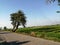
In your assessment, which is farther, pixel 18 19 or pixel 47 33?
pixel 18 19

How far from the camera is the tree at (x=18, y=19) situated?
79.3 m

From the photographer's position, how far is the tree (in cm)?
7930

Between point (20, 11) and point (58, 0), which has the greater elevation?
point (20, 11)

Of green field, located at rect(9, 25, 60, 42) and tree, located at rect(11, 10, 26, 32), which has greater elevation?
tree, located at rect(11, 10, 26, 32)

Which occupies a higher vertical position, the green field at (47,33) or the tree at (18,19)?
the tree at (18,19)

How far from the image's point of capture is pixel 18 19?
80000 mm

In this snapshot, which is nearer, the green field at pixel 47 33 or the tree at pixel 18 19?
the green field at pixel 47 33

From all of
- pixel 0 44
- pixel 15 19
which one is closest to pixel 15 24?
pixel 15 19

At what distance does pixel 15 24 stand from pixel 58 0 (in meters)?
61.9

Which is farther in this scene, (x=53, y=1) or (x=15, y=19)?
(x=15, y=19)

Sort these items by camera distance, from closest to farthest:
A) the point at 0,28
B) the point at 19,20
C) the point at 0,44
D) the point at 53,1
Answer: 1. the point at 53,1
2. the point at 0,44
3. the point at 19,20
4. the point at 0,28

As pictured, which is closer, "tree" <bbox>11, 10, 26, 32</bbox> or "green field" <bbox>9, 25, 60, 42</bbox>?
"green field" <bbox>9, 25, 60, 42</bbox>

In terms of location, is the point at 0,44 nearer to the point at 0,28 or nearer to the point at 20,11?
the point at 20,11

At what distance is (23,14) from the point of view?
79938 millimetres
